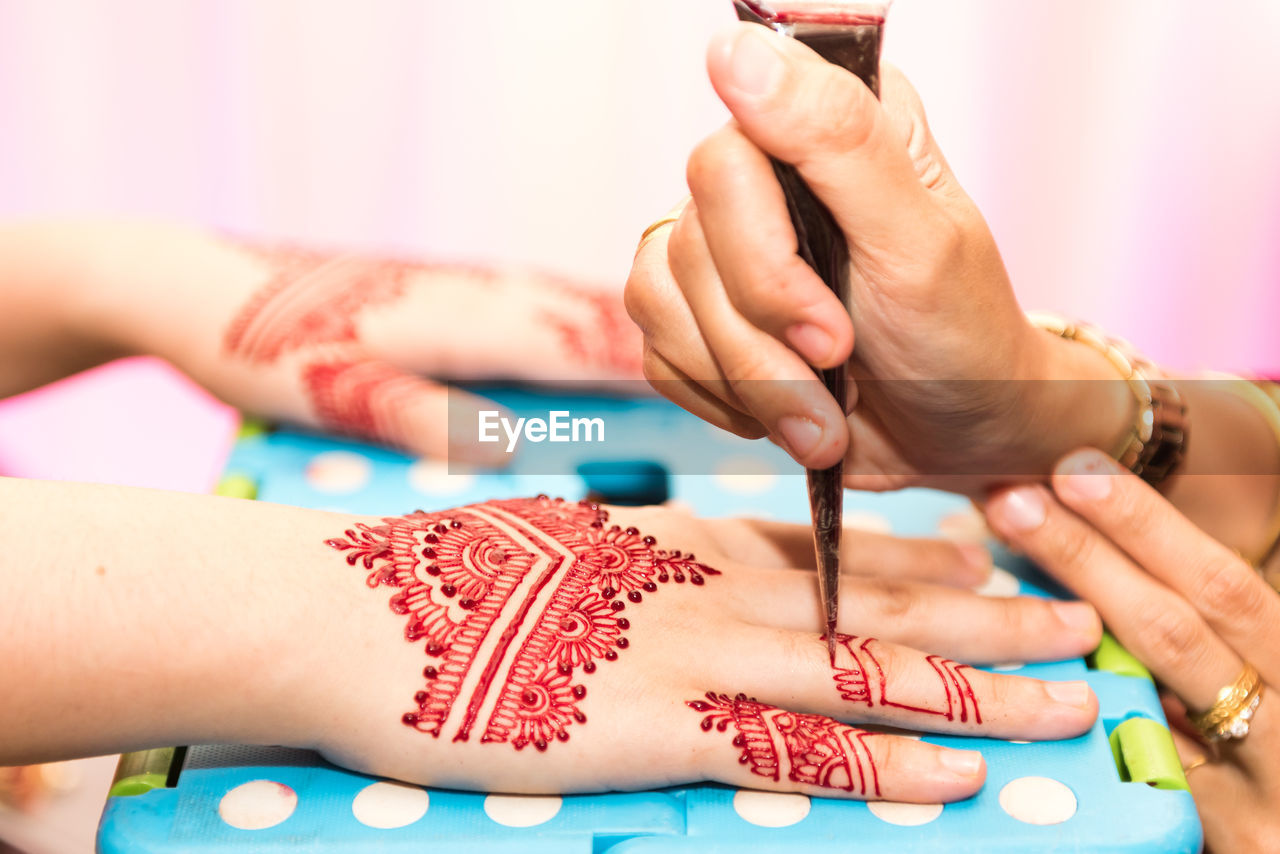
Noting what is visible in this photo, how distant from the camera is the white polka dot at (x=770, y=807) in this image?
573 mm

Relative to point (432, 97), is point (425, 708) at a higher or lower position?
lower

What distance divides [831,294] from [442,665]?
283 mm

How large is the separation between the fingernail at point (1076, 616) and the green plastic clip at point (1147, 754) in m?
0.07

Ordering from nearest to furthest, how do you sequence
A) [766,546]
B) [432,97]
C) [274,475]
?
[766,546], [274,475], [432,97]

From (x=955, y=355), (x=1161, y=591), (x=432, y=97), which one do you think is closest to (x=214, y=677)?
(x=955, y=355)

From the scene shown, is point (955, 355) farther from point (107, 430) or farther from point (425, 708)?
point (107, 430)

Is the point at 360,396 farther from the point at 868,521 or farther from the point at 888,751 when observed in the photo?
the point at 888,751

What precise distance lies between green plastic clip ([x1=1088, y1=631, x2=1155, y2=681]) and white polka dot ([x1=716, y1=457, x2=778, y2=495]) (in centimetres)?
27

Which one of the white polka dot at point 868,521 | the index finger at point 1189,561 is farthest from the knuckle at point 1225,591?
the white polka dot at point 868,521

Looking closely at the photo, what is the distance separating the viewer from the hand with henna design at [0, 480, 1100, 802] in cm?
56

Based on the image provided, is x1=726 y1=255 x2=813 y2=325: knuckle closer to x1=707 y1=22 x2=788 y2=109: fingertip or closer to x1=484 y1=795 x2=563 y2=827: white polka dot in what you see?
x1=707 y1=22 x2=788 y2=109: fingertip

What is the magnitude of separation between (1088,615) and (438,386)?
53cm

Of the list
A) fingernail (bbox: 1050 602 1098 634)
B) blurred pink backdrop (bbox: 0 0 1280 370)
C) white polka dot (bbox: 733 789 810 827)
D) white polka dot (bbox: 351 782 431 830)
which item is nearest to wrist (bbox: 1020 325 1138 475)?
fingernail (bbox: 1050 602 1098 634)

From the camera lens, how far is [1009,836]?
0.56 meters
